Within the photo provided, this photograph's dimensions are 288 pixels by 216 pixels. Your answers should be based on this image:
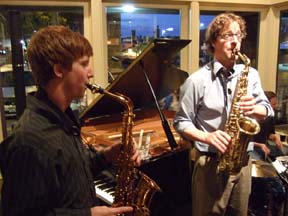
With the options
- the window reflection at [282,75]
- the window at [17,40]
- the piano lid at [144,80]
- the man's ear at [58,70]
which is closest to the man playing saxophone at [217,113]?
the piano lid at [144,80]

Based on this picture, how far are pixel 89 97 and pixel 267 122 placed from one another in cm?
187

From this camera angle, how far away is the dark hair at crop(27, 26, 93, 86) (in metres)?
1.09

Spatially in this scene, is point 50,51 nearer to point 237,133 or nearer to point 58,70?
point 58,70

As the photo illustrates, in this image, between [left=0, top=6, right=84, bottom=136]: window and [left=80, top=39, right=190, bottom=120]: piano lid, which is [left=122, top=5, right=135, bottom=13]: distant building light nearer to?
[left=0, top=6, right=84, bottom=136]: window

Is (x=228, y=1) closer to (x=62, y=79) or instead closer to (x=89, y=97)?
(x=89, y=97)

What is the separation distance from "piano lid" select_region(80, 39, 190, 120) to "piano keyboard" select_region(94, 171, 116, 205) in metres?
0.55

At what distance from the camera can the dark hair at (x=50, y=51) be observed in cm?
109

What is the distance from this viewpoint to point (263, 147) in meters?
3.14

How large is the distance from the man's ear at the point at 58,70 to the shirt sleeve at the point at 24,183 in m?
0.27

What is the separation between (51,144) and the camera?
105 cm

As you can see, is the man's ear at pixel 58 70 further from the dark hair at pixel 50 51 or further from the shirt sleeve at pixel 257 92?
the shirt sleeve at pixel 257 92

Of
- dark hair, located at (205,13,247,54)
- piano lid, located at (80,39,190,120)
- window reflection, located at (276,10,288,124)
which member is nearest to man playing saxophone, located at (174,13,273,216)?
dark hair, located at (205,13,247,54)

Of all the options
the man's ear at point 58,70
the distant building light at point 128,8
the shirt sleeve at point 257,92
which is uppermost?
the distant building light at point 128,8

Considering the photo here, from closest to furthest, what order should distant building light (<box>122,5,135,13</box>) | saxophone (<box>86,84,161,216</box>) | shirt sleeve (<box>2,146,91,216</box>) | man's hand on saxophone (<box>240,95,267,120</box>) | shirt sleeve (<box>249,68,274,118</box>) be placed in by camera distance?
1. shirt sleeve (<box>2,146,91,216</box>)
2. saxophone (<box>86,84,161,216</box>)
3. man's hand on saxophone (<box>240,95,267,120</box>)
4. shirt sleeve (<box>249,68,274,118</box>)
5. distant building light (<box>122,5,135,13</box>)
